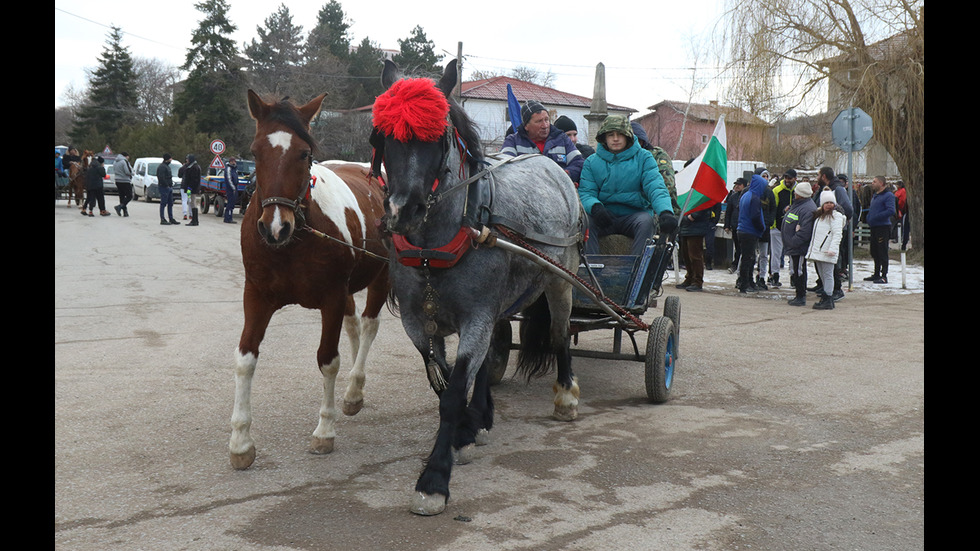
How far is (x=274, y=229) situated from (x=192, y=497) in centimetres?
142

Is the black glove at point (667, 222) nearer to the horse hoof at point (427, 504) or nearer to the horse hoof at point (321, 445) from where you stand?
the horse hoof at point (321, 445)

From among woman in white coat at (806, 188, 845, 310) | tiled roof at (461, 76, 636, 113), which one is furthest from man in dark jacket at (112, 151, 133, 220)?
tiled roof at (461, 76, 636, 113)

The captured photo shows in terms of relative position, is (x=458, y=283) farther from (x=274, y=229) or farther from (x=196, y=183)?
(x=196, y=183)

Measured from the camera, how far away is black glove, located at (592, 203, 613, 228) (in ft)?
21.9

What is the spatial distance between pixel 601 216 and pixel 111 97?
6030 cm

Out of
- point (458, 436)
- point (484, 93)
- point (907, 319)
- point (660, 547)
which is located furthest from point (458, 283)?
point (484, 93)

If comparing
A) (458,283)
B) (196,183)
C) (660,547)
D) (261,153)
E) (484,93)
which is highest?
(484,93)

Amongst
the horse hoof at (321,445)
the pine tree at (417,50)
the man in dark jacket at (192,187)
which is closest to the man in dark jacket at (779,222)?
the horse hoof at (321,445)

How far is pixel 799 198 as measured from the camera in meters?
12.3

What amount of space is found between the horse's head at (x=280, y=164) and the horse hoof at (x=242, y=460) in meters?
1.18

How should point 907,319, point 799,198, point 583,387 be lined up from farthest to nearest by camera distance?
point 799,198 → point 907,319 → point 583,387

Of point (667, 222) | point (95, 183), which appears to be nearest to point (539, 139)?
point (667, 222)

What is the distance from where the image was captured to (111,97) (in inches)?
2281

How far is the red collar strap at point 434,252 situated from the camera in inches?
157
